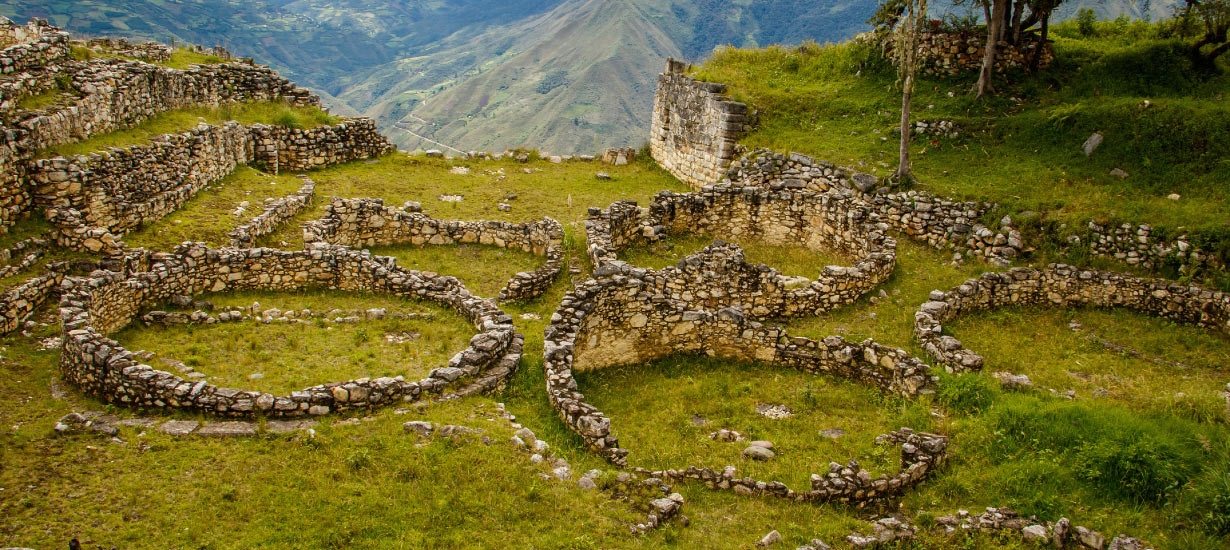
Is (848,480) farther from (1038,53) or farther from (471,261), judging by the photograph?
(1038,53)

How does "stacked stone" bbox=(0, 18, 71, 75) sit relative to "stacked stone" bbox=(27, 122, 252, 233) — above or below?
above

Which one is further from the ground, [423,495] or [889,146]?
[889,146]

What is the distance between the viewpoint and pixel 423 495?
10117mm

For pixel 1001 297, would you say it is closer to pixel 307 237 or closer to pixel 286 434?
pixel 286 434

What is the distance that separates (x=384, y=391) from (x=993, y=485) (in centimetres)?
924

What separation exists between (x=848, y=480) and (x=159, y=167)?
1978cm

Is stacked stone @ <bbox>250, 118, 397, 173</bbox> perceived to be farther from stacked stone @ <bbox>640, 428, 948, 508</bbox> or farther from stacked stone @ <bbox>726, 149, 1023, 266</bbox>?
stacked stone @ <bbox>640, 428, 948, 508</bbox>

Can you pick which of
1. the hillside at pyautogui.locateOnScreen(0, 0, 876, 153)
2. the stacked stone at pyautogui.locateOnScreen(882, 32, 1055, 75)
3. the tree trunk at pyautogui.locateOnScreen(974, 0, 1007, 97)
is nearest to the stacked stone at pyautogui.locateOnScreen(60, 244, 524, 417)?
the tree trunk at pyautogui.locateOnScreen(974, 0, 1007, 97)

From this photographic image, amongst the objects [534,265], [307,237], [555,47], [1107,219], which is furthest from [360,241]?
[555,47]

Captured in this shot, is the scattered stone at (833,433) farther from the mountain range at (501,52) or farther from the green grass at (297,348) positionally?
the mountain range at (501,52)

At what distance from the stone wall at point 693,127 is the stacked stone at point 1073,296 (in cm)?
1216

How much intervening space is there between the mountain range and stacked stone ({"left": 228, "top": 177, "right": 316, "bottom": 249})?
30868 millimetres

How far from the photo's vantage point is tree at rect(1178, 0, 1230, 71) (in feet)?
73.7

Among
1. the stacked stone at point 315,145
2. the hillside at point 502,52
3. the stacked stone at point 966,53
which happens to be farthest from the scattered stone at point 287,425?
the hillside at point 502,52
